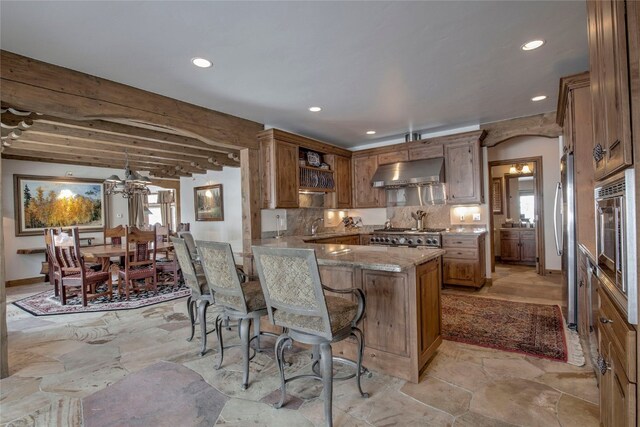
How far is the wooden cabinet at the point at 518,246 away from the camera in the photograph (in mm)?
6750

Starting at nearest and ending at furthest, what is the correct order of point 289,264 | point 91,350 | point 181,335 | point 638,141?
point 638,141, point 289,264, point 91,350, point 181,335

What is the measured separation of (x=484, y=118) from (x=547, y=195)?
229 cm

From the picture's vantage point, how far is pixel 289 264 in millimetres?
1755

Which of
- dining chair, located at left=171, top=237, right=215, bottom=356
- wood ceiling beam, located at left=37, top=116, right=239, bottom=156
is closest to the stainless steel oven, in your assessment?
dining chair, located at left=171, top=237, right=215, bottom=356

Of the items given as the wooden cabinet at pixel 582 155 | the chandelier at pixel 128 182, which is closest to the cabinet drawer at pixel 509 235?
the wooden cabinet at pixel 582 155

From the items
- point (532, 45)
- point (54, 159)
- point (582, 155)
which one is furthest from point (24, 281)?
point (582, 155)

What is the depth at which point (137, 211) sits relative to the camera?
8.84 metres

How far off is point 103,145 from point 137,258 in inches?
85.0

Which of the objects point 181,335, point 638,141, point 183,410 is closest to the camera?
point 638,141

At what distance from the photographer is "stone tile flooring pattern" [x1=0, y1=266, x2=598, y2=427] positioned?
6.24 feet

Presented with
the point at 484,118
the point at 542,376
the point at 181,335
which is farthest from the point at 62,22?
the point at 484,118

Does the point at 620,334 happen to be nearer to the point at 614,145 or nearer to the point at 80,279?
the point at 614,145

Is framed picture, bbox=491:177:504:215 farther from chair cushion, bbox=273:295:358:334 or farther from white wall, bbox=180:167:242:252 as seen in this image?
chair cushion, bbox=273:295:358:334

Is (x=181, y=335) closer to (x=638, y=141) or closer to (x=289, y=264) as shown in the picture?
(x=289, y=264)
